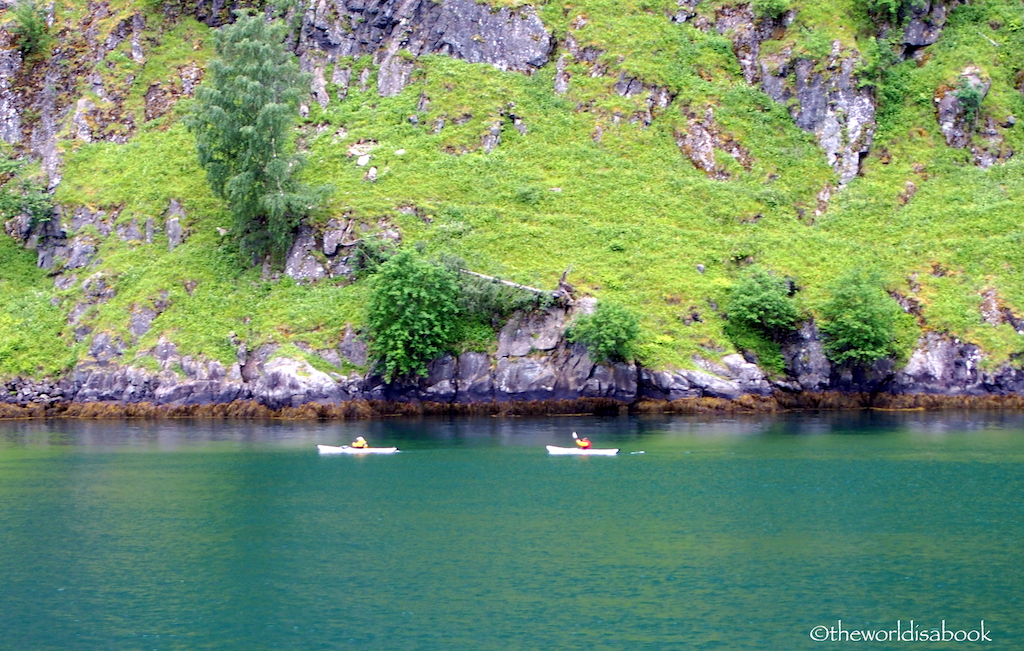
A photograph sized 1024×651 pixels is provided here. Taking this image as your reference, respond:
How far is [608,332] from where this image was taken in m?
69.3

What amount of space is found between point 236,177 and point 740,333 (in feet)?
138

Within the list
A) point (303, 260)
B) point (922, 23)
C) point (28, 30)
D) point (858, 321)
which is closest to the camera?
point (858, 321)

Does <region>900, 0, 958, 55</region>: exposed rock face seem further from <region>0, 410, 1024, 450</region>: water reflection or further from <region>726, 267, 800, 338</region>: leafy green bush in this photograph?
<region>0, 410, 1024, 450</region>: water reflection

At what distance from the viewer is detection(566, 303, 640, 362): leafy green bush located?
6944cm

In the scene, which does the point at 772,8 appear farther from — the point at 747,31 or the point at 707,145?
the point at 707,145

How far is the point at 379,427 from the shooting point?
67.2 m

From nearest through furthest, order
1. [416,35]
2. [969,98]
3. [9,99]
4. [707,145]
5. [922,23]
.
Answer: [969,98] → [707,145] → [922,23] → [416,35] → [9,99]

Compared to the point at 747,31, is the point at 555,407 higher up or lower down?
lower down

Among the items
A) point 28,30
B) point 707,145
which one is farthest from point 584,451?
point 28,30

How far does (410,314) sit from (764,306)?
26.9m

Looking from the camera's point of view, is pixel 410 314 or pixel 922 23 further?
pixel 922 23

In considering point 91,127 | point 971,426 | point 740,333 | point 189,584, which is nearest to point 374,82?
point 91,127

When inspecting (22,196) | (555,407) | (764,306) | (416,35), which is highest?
(416,35)

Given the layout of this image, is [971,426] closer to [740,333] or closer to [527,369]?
[740,333]
